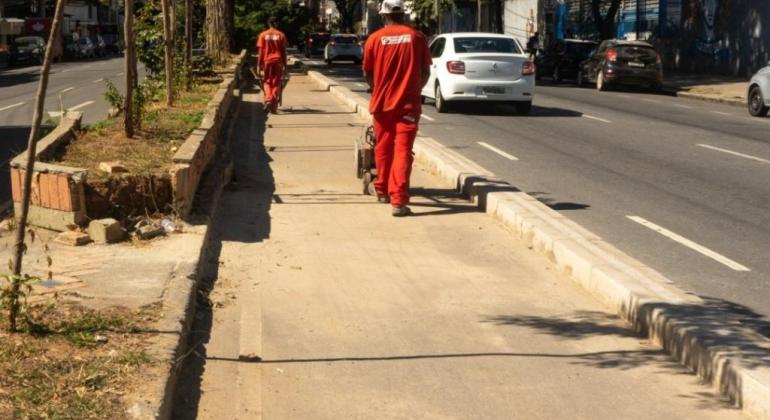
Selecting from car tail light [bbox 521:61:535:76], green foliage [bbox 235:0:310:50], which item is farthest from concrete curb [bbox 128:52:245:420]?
green foliage [bbox 235:0:310:50]

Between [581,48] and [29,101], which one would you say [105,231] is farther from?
[581,48]

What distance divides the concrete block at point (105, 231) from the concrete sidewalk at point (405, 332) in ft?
2.34

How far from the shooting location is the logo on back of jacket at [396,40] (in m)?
10.3

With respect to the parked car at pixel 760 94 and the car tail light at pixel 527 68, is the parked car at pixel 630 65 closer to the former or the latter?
the parked car at pixel 760 94

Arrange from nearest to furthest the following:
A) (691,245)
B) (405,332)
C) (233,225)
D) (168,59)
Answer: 1. (405,332)
2. (691,245)
3. (233,225)
4. (168,59)

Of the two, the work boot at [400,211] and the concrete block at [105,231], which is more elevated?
the concrete block at [105,231]

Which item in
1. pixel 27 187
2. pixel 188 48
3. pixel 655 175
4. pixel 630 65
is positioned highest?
pixel 188 48

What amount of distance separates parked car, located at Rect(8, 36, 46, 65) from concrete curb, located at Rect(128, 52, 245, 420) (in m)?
53.0

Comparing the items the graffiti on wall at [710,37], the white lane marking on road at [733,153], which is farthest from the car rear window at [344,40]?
the white lane marking on road at [733,153]

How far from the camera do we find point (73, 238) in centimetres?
788

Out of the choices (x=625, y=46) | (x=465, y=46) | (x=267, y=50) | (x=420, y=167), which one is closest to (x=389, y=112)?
(x=420, y=167)

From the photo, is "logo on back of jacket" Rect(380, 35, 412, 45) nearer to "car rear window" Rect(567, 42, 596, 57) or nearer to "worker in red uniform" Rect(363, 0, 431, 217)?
"worker in red uniform" Rect(363, 0, 431, 217)

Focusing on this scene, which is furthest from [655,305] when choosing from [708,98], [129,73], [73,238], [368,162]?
[708,98]

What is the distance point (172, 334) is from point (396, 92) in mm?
5102
